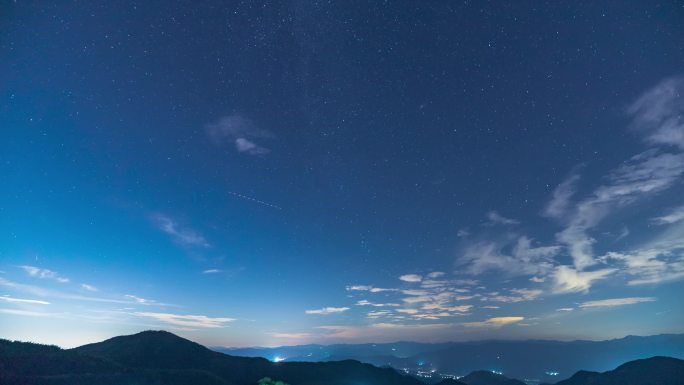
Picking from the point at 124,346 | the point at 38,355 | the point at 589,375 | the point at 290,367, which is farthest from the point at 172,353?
the point at 589,375

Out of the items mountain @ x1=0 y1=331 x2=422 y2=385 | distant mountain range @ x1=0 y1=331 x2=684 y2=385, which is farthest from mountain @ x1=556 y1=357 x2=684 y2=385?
mountain @ x1=0 y1=331 x2=422 y2=385

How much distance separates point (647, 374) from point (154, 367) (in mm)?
180395

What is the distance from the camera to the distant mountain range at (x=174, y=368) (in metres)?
56.6

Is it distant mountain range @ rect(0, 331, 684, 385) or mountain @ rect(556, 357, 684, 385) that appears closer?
distant mountain range @ rect(0, 331, 684, 385)

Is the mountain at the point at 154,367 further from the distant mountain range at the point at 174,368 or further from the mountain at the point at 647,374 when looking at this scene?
the mountain at the point at 647,374

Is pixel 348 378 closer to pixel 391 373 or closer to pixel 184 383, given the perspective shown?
pixel 391 373

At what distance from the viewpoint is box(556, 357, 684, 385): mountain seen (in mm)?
117994

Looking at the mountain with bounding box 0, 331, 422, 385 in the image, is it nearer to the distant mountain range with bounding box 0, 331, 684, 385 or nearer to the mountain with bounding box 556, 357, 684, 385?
the distant mountain range with bounding box 0, 331, 684, 385

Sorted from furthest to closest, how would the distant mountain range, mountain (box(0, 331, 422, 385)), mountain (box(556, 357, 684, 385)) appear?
mountain (box(556, 357, 684, 385)), the distant mountain range, mountain (box(0, 331, 422, 385))

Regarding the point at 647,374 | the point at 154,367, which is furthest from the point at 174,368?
the point at 647,374

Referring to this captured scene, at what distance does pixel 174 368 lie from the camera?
316 ft

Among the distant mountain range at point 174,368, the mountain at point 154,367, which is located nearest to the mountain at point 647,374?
the distant mountain range at point 174,368

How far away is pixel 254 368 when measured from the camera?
377 ft

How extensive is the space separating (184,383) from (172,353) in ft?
116
